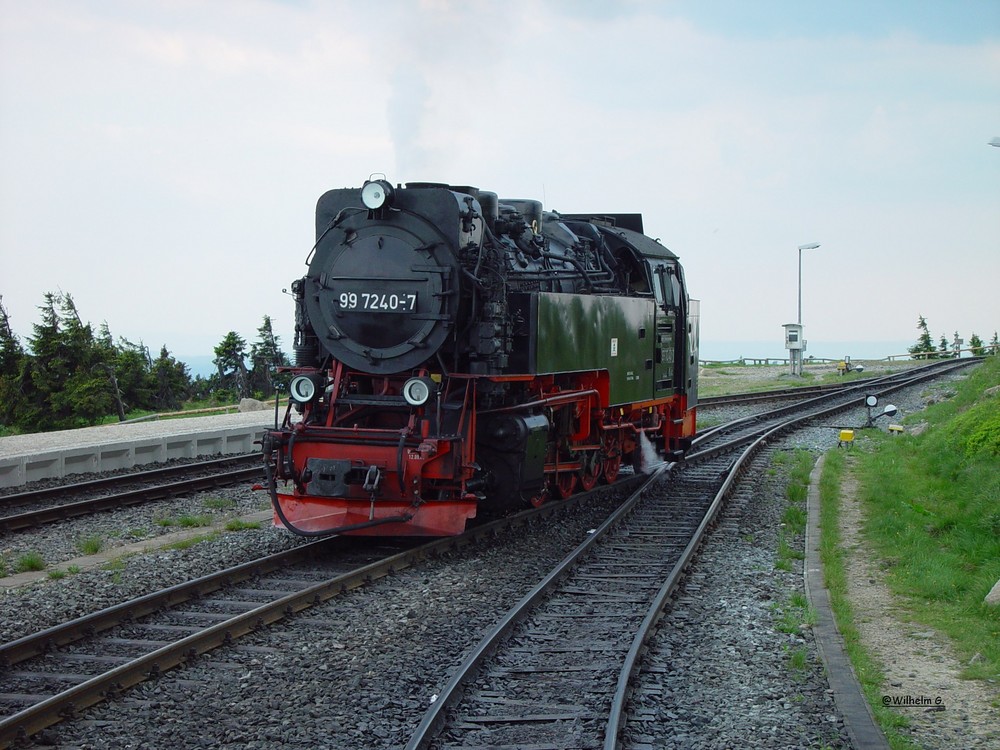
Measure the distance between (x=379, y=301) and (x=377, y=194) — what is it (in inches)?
38.0

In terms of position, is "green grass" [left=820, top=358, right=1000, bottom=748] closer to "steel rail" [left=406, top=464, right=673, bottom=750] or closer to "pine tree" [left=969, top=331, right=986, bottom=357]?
"steel rail" [left=406, top=464, right=673, bottom=750]

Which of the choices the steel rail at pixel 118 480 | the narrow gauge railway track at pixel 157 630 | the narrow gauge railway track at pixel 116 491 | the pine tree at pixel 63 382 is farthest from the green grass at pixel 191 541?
the pine tree at pixel 63 382

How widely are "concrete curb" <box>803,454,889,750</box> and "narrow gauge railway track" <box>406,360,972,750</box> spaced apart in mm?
1072

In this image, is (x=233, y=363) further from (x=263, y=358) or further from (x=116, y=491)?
(x=116, y=491)

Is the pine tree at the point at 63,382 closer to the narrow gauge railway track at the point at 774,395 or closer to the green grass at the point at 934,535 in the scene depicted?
the narrow gauge railway track at the point at 774,395

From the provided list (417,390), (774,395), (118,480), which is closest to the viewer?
(417,390)

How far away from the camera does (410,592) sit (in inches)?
312

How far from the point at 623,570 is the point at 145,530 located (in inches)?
192

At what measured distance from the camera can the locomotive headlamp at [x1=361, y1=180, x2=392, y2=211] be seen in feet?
30.3

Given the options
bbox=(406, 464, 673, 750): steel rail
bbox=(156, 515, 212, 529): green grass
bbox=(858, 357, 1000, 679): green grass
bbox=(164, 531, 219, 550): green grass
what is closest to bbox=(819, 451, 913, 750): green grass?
bbox=(858, 357, 1000, 679): green grass

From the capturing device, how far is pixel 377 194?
30.4 feet

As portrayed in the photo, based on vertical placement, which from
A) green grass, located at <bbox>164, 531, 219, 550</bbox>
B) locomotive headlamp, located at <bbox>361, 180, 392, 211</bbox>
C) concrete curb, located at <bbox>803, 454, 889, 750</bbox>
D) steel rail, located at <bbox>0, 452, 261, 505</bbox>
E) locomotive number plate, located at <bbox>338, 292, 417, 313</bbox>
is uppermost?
locomotive headlamp, located at <bbox>361, 180, 392, 211</bbox>

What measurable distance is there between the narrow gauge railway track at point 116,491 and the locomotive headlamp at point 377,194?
4.83m

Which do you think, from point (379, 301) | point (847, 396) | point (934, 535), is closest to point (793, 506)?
point (934, 535)
